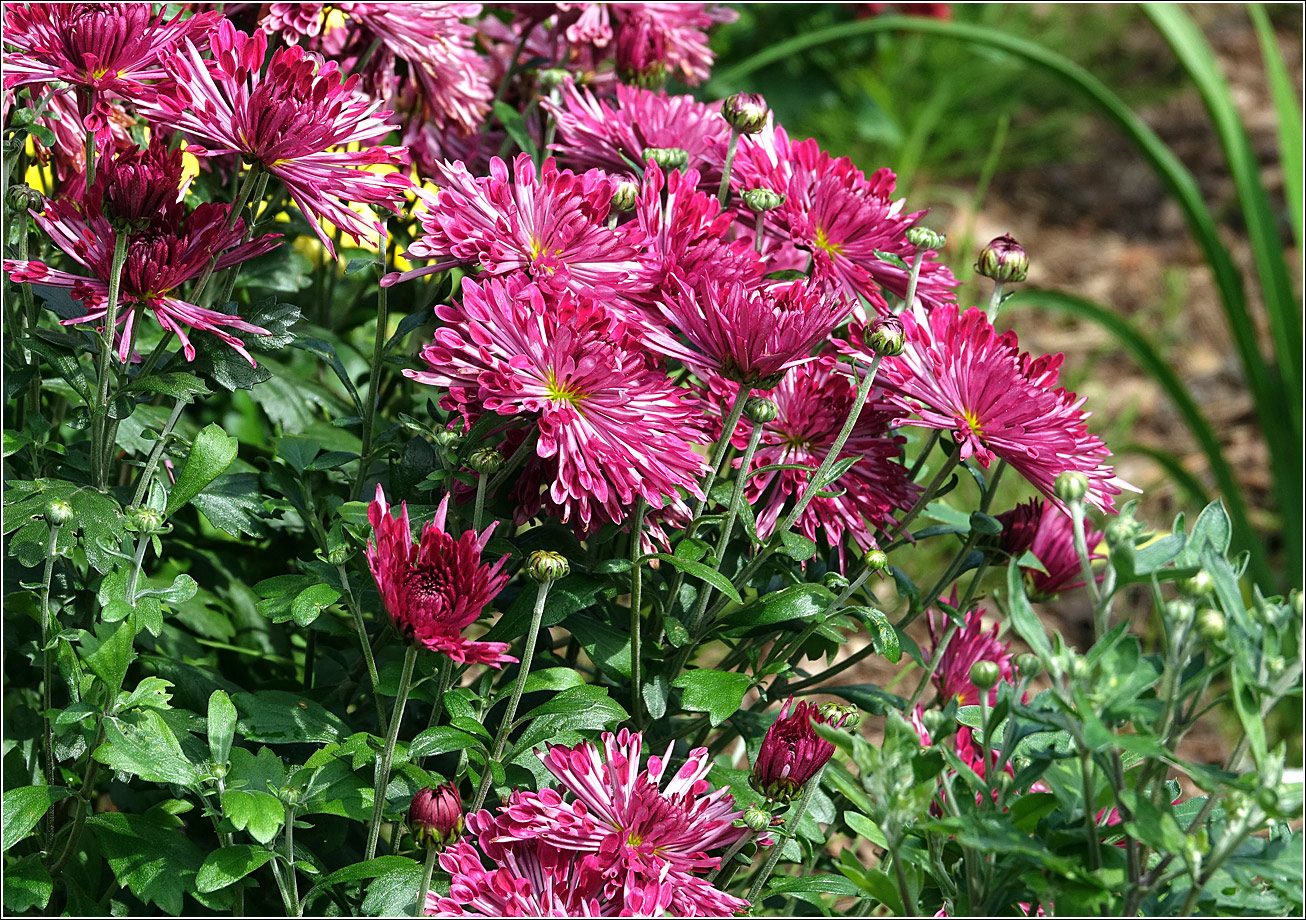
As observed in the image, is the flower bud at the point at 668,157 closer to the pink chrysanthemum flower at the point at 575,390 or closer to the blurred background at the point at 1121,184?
the pink chrysanthemum flower at the point at 575,390

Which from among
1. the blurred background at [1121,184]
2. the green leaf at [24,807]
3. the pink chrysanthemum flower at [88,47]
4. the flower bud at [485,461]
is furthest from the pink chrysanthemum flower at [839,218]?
the blurred background at [1121,184]

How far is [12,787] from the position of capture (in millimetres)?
978

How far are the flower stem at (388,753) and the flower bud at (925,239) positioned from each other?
485mm

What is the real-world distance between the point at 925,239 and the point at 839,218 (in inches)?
3.1

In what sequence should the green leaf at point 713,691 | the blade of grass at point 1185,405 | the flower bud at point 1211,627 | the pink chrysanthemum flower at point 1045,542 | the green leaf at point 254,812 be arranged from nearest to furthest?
the flower bud at point 1211,627
the green leaf at point 254,812
the green leaf at point 713,691
the pink chrysanthemum flower at point 1045,542
the blade of grass at point 1185,405

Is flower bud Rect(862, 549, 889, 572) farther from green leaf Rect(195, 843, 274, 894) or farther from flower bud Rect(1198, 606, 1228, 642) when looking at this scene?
green leaf Rect(195, 843, 274, 894)

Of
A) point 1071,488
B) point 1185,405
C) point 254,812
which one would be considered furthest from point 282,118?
point 1185,405

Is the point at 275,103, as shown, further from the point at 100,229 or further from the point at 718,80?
the point at 718,80

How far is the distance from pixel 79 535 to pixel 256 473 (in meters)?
0.14

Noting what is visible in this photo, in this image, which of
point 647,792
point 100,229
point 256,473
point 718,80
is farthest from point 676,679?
point 718,80

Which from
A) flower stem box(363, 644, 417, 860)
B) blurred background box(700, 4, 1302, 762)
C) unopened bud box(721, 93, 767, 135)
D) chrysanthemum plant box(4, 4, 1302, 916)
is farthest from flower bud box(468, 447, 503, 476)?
blurred background box(700, 4, 1302, 762)

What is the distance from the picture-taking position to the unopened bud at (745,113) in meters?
0.93

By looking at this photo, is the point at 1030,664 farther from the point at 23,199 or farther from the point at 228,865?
the point at 23,199

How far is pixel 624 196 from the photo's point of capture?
909 mm
